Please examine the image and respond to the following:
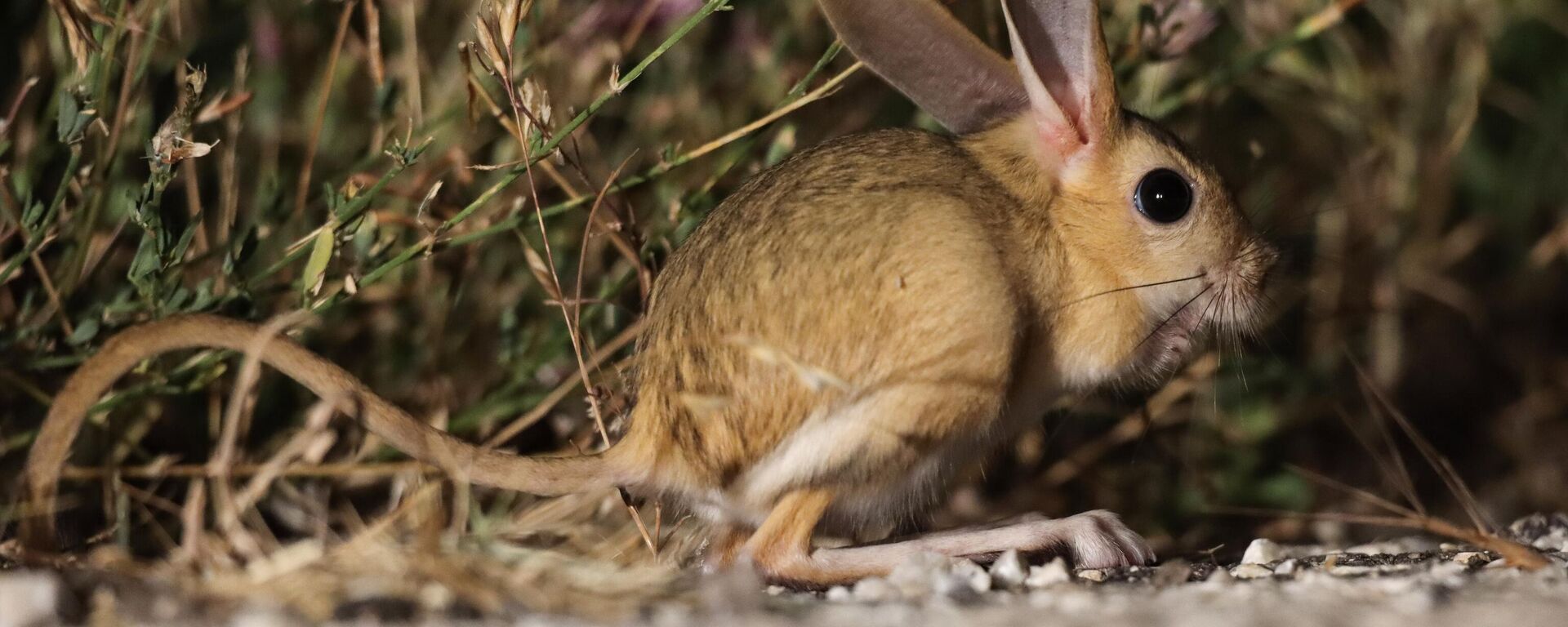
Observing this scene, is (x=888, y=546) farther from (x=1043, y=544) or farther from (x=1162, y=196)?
(x=1162, y=196)

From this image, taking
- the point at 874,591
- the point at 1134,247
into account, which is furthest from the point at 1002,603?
the point at 1134,247

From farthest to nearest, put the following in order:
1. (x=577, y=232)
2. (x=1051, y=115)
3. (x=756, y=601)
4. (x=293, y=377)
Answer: (x=577, y=232), (x=1051, y=115), (x=293, y=377), (x=756, y=601)

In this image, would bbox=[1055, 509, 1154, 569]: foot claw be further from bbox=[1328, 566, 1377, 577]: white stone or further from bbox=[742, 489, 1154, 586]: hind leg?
bbox=[1328, 566, 1377, 577]: white stone

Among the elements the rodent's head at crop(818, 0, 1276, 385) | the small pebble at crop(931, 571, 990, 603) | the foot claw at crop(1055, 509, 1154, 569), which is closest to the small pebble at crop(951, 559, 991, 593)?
the small pebble at crop(931, 571, 990, 603)

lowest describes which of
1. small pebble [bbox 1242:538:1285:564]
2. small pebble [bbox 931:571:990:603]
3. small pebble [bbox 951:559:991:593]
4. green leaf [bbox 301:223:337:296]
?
small pebble [bbox 1242:538:1285:564]

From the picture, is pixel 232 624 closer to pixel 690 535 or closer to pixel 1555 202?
pixel 690 535

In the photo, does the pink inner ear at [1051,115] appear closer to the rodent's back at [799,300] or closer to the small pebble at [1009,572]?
the rodent's back at [799,300]

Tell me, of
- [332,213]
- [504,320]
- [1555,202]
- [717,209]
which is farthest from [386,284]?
[1555,202]

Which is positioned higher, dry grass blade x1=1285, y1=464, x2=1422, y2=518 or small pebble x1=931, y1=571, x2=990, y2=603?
small pebble x1=931, y1=571, x2=990, y2=603
